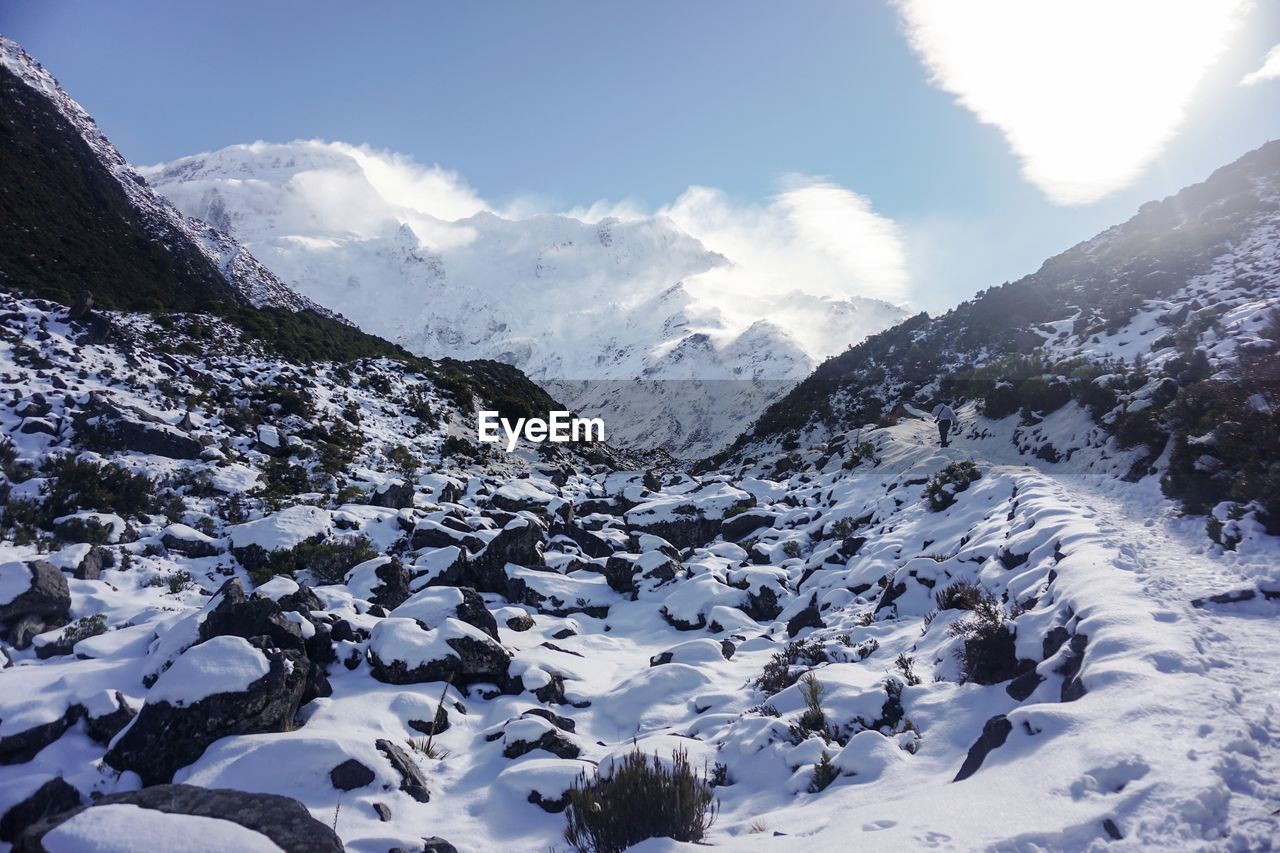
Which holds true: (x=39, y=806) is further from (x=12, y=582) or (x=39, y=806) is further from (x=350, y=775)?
(x=12, y=582)

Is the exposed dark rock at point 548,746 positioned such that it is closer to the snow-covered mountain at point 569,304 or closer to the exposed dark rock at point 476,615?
the exposed dark rock at point 476,615

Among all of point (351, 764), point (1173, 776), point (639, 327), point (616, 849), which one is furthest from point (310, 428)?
point (639, 327)

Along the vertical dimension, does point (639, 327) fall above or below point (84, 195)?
above

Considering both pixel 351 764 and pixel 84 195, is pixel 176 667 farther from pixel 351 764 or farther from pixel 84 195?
pixel 84 195

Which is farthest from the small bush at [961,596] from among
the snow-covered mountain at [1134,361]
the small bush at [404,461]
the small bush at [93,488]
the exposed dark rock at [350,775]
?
the small bush at [404,461]

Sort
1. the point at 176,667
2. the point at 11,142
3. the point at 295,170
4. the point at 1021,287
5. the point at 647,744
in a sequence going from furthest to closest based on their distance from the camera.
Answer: the point at 295,170 < the point at 11,142 < the point at 1021,287 < the point at 647,744 < the point at 176,667

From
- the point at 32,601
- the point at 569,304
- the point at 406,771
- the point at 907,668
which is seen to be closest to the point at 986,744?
the point at 907,668

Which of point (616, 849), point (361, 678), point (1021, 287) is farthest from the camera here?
point (1021, 287)

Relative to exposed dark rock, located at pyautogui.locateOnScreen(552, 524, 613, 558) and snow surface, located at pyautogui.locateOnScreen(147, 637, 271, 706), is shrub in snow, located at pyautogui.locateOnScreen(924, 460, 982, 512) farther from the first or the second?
snow surface, located at pyautogui.locateOnScreen(147, 637, 271, 706)
